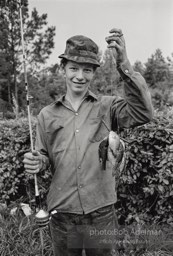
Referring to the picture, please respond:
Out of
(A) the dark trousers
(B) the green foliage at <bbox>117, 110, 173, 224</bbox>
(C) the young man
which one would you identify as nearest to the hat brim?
(C) the young man

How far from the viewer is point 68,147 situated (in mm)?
2301

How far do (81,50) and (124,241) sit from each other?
7.77 ft

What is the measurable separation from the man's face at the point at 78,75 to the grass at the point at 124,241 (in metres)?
1.95

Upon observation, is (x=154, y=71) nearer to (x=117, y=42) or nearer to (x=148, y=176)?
(x=148, y=176)

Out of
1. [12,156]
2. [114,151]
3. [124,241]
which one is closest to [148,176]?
[124,241]

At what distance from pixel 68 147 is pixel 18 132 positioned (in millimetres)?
2315

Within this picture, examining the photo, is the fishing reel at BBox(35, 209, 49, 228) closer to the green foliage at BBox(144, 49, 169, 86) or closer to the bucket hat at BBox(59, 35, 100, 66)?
the bucket hat at BBox(59, 35, 100, 66)

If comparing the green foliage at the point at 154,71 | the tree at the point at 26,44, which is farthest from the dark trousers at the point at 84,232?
the green foliage at the point at 154,71

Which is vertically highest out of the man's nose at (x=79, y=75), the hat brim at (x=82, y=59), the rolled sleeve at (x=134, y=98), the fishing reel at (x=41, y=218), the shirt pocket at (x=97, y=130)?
the hat brim at (x=82, y=59)

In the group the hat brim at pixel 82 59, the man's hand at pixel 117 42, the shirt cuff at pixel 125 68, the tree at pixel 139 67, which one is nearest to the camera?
the man's hand at pixel 117 42

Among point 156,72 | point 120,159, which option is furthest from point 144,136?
point 156,72

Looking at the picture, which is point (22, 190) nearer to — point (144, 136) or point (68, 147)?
point (144, 136)

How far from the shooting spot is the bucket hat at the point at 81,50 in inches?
86.8

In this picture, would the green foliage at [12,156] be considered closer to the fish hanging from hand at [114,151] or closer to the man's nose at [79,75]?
the man's nose at [79,75]
